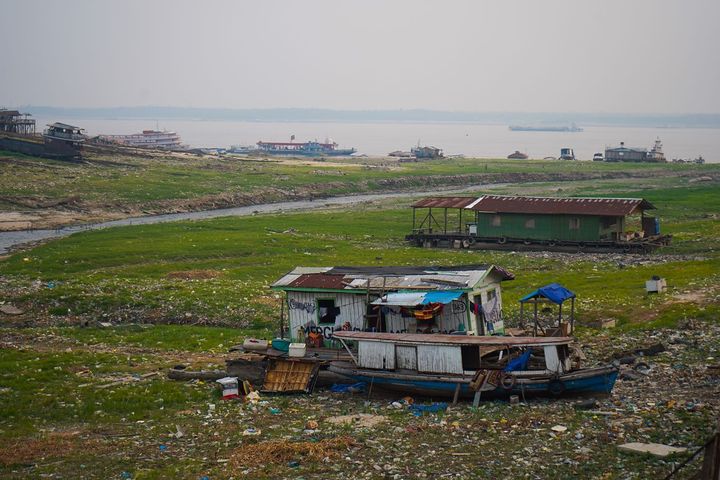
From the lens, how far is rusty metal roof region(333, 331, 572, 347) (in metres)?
26.7

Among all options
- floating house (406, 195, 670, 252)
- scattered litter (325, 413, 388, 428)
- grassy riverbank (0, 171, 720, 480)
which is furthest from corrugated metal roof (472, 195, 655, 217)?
scattered litter (325, 413, 388, 428)

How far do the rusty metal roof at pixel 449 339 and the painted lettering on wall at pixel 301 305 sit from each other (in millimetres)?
2609

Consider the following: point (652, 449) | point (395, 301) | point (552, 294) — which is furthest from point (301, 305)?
point (652, 449)

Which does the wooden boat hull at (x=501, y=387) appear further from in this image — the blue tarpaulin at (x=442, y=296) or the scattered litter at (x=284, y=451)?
the scattered litter at (x=284, y=451)

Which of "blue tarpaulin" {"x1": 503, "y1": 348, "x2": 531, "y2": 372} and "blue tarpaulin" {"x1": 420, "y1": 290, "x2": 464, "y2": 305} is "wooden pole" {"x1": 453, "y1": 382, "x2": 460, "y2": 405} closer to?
"blue tarpaulin" {"x1": 503, "y1": 348, "x2": 531, "y2": 372}

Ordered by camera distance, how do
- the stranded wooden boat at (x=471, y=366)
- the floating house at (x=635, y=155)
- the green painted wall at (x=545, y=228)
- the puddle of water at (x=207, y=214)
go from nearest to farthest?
the stranded wooden boat at (x=471, y=366)
the green painted wall at (x=545, y=228)
the puddle of water at (x=207, y=214)
the floating house at (x=635, y=155)

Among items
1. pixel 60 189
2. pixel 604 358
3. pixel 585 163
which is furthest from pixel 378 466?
pixel 585 163

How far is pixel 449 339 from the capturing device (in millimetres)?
27453

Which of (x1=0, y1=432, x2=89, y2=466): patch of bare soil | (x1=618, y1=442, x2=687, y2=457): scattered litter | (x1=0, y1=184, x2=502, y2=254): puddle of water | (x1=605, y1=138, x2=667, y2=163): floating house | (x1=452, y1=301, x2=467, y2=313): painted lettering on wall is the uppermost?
(x1=605, y1=138, x2=667, y2=163): floating house

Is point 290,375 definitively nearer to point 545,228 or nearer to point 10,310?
point 10,310

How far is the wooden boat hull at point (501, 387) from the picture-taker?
25.2 metres

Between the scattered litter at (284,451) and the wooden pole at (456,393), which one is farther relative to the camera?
the wooden pole at (456,393)

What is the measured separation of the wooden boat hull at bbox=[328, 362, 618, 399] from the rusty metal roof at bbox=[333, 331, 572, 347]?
3.14 ft

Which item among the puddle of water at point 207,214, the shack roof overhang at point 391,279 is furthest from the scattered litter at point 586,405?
the puddle of water at point 207,214
